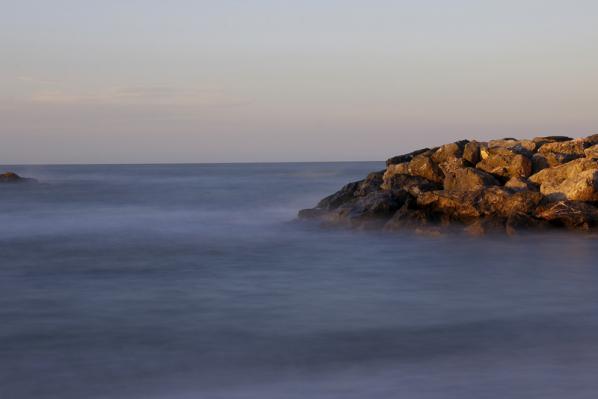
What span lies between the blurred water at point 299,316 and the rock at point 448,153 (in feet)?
12.6

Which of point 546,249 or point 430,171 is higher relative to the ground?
point 430,171

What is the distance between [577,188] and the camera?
15367 mm

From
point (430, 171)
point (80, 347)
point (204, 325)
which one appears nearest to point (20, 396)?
point (80, 347)

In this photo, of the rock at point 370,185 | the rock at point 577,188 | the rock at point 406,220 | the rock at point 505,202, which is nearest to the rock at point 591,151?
the rock at point 577,188

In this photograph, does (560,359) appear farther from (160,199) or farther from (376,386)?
(160,199)

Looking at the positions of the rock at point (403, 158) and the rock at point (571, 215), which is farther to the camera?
the rock at point (403, 158)

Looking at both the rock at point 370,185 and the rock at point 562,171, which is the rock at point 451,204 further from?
the rock at point 370,185

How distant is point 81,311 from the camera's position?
9.53m

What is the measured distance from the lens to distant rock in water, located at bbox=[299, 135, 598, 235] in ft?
50.4

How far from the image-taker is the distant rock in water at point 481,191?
15352 millimetres

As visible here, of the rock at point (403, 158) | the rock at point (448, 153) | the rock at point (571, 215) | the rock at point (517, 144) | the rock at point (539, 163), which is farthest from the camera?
the rock at point (403, 158)

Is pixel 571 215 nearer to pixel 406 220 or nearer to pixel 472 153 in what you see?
pixel 406 220

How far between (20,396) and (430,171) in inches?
535

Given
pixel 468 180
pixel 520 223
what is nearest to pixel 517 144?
pixel 468 180
